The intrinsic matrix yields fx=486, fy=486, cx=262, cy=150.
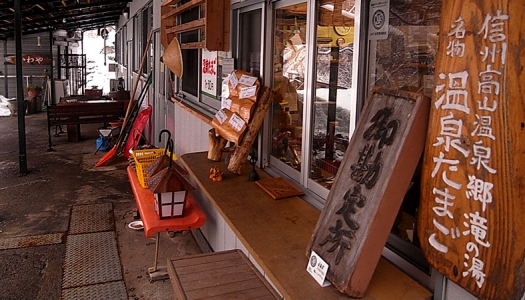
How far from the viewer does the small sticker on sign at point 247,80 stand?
3.01 m

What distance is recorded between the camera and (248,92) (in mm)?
2988

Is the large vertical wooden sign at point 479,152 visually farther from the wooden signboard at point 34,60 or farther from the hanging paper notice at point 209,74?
the wooden signboard at point 34,60

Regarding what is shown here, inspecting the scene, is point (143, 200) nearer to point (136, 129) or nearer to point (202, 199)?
point (202, 199)

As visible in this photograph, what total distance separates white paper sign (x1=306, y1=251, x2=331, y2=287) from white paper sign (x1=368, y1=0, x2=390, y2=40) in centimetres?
92

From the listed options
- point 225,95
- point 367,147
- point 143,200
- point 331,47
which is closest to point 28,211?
point 143,200

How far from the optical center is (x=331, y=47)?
7.98 ft

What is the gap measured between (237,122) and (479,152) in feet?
6.38

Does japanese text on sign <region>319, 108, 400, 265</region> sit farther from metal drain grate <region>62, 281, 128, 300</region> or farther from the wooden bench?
the wooden bench

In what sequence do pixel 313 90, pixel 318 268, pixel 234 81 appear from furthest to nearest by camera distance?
pixel 234 81, pixel 313 90, pixel 318 268

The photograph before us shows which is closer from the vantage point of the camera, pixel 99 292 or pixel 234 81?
pixel 234 81

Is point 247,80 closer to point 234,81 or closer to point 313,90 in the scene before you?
point 234,81

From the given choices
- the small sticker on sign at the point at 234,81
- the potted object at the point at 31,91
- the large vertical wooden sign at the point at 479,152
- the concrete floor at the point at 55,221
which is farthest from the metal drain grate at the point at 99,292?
the potted object at the point at 31,91

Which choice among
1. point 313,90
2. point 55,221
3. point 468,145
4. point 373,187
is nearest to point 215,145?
point 313,90

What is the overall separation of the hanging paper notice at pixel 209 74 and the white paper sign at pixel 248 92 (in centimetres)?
131
